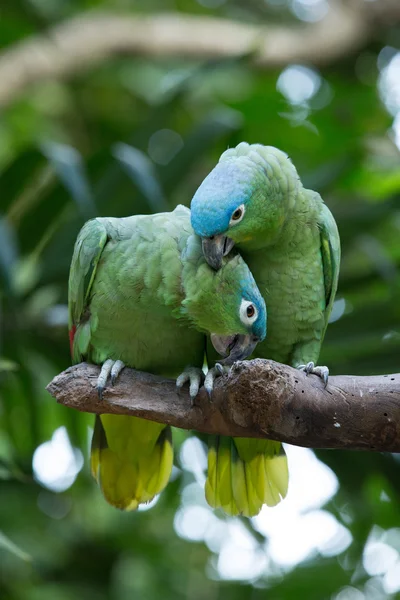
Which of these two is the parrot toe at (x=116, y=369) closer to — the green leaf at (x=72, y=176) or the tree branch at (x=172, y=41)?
the green leaf at (x=72, y=176)

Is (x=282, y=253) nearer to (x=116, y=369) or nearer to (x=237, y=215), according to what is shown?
(x=237, y=215)

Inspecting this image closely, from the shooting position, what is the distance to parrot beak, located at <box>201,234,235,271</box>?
5.18ft

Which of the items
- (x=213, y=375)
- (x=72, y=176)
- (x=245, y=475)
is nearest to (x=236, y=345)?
(x=213, y=375)

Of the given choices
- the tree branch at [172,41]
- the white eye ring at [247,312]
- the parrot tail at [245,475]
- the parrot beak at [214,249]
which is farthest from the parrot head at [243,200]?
the tree branch at [172,41]

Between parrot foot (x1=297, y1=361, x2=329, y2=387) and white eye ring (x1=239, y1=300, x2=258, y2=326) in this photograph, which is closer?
parrot foot (x1=297, y1=361, x2=329, y2=387)

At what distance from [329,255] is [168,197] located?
62cm

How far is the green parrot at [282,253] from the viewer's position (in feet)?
5.49

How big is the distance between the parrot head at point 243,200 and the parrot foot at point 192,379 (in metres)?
0.24

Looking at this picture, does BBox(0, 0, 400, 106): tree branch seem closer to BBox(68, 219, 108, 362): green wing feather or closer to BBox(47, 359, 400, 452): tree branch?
BBox(68, 219, 108, 362): green wing feather

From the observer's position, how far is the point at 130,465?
1.96m

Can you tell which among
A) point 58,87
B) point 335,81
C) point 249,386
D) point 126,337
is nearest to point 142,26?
point 58,87

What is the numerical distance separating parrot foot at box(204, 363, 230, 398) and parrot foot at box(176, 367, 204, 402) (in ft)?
0.08

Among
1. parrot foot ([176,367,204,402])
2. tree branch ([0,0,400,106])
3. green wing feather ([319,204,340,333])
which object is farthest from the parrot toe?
tree branch ([0,0,400,106])

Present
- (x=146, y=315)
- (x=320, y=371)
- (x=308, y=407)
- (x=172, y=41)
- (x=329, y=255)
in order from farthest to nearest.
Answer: (x=172, y=41) < (x=329, y=255) < (x=146, y=315) < (x=320, y=371) < (x=308, y=407)
